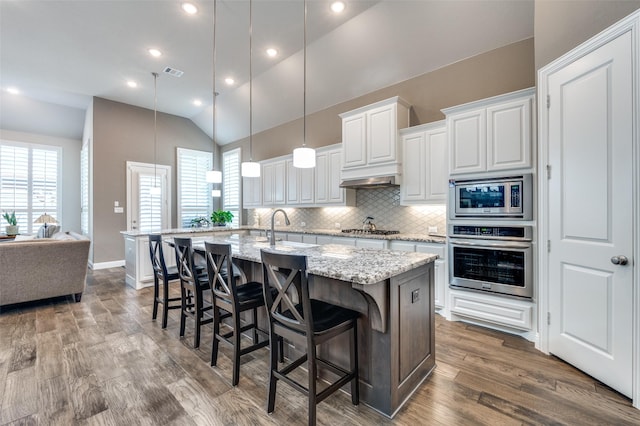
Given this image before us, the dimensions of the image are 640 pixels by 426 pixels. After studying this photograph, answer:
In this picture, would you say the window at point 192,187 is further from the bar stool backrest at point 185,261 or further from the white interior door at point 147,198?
the bar stool backrest at point 185,261

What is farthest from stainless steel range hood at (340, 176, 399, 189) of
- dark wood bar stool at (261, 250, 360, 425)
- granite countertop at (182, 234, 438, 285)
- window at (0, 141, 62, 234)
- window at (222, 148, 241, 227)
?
window at (0, 141, 62, 234)

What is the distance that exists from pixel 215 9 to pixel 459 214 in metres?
3.87

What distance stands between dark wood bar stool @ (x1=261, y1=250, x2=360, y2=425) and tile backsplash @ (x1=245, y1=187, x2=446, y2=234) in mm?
2621

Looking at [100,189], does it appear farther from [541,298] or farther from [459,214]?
[541,298]

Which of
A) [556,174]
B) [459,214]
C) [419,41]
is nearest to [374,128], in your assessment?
[419,41]

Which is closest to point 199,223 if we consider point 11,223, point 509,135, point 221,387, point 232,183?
point 232,183

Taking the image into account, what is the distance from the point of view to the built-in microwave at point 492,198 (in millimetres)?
2818

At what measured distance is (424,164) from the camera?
3.82 metres

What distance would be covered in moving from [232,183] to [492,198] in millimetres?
6351

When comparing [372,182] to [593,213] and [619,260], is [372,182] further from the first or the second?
[619,260]

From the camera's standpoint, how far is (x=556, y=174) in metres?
2.48

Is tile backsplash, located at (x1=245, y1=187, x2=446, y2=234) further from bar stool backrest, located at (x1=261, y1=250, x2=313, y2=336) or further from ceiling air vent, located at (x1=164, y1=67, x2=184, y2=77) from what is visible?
ceiling air vent, located at (x1=164, y1=67, x2=184, y2=77)

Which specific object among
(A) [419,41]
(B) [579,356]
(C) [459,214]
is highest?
(A) [419,41]

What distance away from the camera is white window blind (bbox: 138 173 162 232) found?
22.4 ft
